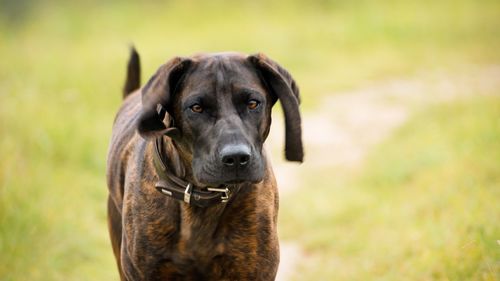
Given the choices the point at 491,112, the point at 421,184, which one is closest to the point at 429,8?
the point at 491,112

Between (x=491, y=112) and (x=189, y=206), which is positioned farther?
(x=491, y=112)

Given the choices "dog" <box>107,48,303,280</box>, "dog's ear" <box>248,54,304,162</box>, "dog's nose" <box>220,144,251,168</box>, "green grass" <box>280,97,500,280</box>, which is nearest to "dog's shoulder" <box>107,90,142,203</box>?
"dog" <box>107,48,303,280</box>

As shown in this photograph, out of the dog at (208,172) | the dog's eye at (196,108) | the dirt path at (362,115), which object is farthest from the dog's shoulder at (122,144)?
the dirt path at (362,115)

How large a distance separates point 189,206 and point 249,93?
2.40 feet

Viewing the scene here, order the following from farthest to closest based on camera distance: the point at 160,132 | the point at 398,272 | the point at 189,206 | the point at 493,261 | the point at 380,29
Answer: the point at 380,29 < the point at 398,272 < the point at 493,261 < the point at 189,206 < the point at 160,132

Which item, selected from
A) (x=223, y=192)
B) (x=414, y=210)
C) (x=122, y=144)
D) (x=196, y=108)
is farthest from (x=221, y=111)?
(x=414, y=210)

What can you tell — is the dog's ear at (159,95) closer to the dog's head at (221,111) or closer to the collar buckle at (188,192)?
the dog's head at (221,111)

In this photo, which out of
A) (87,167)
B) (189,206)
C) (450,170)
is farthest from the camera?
(87,167)

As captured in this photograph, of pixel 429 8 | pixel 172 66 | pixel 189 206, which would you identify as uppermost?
pixel 172 66

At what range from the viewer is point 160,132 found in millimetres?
3496

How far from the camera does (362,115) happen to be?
1050 centimetres

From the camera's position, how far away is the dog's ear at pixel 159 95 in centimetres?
344

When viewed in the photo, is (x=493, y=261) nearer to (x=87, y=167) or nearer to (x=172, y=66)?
(x=172, y=66)

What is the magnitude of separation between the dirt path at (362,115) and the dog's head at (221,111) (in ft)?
10.7
